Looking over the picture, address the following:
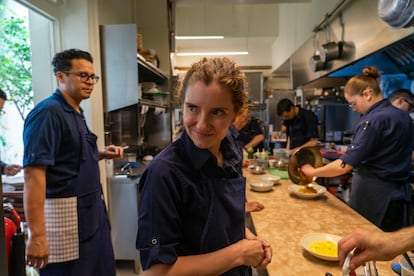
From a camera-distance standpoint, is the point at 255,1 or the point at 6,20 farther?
the point at 255,1

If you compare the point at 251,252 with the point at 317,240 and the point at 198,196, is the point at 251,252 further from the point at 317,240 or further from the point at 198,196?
the point at 317,240

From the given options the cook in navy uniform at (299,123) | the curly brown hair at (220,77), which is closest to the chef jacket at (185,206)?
A: the curly brown hair at (220,77)

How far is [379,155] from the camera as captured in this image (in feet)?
6.70

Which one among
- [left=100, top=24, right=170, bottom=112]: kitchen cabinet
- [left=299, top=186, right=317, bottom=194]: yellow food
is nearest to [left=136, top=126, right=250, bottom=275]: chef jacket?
[left=299, top=186, right=317, bottom=194]: yellow food

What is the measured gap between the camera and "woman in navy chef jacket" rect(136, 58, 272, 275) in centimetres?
74

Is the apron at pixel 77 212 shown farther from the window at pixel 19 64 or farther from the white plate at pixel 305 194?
the white plate at pixel 305 194

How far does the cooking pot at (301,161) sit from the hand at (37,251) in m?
1.39

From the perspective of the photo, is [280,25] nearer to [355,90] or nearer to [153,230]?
[355,90]

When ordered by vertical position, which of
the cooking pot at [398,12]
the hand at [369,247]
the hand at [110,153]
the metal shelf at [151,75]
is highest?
the cooking pot at [398,12]

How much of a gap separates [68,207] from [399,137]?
2.18 meters

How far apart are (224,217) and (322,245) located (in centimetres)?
50

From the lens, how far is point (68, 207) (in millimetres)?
1502

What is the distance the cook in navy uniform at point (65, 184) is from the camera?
1.38 metres

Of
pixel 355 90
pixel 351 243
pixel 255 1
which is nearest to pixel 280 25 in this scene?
pixel 255 1
